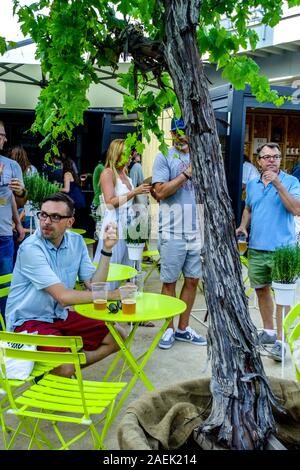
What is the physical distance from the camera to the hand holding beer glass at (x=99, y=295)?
339 cm

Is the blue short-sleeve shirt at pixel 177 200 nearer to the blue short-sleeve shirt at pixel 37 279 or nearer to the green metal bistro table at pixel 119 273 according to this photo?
the green metal bistro table at pixel 119 273

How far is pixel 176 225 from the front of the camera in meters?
4.95

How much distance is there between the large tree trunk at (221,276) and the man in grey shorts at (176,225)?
2720 mm

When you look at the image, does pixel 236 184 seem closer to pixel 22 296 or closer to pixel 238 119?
pixel 238 119

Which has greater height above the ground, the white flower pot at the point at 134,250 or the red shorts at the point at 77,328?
the white flower pot at the point at 134,250

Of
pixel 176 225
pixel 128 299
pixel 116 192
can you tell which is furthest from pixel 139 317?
pixel 116 192

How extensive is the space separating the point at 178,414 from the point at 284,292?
2.38 m

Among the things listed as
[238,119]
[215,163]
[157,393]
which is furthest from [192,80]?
[238,119]

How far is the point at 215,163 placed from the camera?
213 cm

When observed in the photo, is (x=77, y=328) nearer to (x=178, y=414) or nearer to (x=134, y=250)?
(x=178, y=414)

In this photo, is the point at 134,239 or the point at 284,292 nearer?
the point at 284,292

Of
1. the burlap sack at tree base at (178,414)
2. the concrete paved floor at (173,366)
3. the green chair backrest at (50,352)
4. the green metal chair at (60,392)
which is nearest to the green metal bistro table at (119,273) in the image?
the concrete paved floor at (173,366)

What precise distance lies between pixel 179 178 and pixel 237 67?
85.8 inches

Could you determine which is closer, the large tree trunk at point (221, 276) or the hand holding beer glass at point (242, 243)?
the large tree trunk at point (221, 276)
